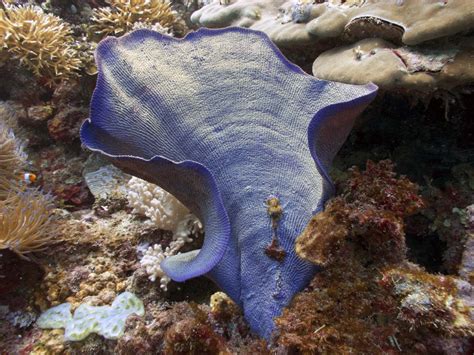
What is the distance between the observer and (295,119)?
2021 millimetres

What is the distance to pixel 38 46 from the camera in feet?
13.1

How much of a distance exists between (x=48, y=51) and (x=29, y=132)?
1017 millimetres

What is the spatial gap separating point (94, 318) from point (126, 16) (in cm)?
374

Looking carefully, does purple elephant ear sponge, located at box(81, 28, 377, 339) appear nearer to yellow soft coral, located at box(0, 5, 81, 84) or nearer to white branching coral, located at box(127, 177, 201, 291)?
white branching coral, located at box(127, 177, 201, 291)

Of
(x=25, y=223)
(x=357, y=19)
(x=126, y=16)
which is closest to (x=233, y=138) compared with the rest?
(x=357, y=19)

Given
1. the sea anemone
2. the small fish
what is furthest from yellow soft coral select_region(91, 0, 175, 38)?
the sea anemone

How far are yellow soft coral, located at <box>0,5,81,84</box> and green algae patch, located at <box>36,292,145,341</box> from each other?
2774 millimetres

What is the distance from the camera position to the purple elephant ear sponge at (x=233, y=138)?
1.67 meters

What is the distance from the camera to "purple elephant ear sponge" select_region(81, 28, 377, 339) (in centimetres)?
167

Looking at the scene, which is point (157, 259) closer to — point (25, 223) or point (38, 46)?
point (25, 223)

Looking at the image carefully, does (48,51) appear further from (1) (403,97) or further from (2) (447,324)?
(2) (447,324)

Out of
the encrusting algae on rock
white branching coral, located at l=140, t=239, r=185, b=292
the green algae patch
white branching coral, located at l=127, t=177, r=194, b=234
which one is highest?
the encrusting algae on rock

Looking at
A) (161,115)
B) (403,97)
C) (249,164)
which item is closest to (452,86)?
(403,97)

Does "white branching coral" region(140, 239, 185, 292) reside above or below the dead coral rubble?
below
